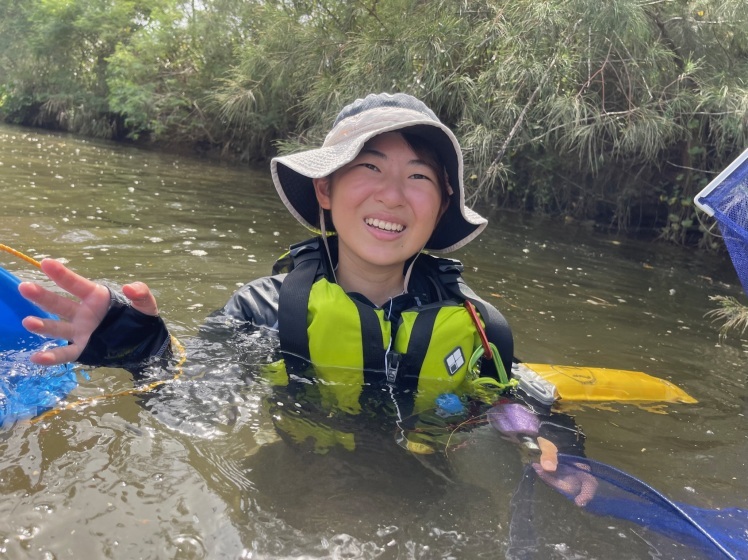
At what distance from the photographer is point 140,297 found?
1.89 meters

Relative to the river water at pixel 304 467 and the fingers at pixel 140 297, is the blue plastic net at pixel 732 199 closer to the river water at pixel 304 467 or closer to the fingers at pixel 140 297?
the river water at pixel 304 467

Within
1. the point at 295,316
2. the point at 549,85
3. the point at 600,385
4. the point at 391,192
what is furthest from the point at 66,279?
the point at 549,85

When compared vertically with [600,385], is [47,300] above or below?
above

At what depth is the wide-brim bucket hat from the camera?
2.30 m

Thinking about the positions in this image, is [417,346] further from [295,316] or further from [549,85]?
[549,85]

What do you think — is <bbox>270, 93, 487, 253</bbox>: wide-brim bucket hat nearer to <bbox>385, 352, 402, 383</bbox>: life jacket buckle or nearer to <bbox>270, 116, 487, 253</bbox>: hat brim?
<bbox>270, 116, 487, 253</bbox>: hat brim

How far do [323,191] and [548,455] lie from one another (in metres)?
1.37

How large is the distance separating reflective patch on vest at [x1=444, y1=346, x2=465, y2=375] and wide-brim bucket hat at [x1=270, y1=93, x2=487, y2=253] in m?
0.52

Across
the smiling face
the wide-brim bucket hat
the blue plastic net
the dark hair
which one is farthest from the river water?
the dark hair

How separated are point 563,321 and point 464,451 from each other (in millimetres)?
2590

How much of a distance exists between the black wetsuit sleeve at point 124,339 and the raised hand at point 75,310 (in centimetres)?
2

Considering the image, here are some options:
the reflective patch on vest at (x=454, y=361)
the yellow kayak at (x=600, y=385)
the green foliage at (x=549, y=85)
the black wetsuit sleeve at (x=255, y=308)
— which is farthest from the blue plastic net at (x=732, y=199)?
the green foliage at (x=549, y=85)

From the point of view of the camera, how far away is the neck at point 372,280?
258 centimetres

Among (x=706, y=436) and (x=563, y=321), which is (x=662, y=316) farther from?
(x=706, y=436)
